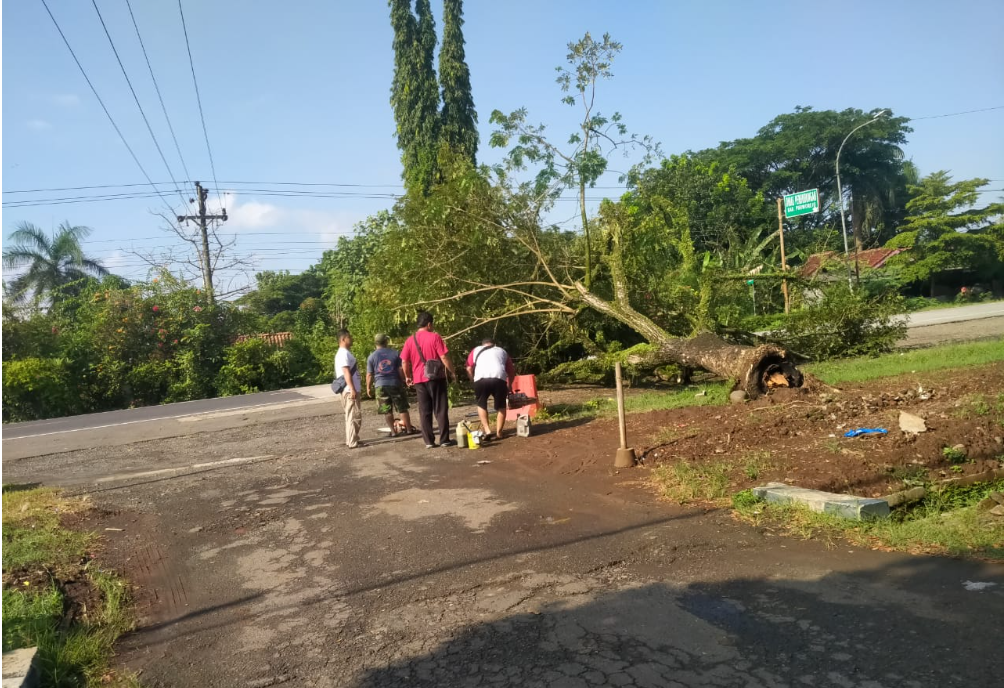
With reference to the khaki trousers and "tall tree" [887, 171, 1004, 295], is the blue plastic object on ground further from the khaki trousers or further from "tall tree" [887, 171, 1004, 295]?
"tall tree" [887, 171, 1004, 295]

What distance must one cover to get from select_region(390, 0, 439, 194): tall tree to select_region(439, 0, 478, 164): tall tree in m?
0.44

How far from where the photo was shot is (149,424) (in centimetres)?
1557

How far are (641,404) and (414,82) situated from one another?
23867mm

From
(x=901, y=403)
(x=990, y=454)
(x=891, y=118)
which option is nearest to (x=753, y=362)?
(x=901, y=403)

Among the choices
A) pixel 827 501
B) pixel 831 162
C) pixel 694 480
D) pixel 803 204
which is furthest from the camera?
pixel 831 162

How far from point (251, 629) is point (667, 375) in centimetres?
1091

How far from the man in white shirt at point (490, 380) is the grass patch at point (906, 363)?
5128 mm

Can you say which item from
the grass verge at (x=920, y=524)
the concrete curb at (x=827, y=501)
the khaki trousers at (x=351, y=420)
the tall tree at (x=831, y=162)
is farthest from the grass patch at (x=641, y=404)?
the tall tree at (x=831, y=162)

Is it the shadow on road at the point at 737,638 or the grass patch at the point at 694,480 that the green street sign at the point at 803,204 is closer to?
the grass patch at the point at 694,480

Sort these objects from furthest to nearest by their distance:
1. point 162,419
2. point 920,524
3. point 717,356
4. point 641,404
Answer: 1. point 162,419
2. point 641,404
3. point 717,356
4. point 920,524

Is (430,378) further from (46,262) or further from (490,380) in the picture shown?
(46,262)

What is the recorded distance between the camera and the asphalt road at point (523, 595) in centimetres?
375

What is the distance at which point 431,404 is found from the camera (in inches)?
395

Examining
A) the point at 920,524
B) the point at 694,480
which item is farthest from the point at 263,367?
the point at 920,524
